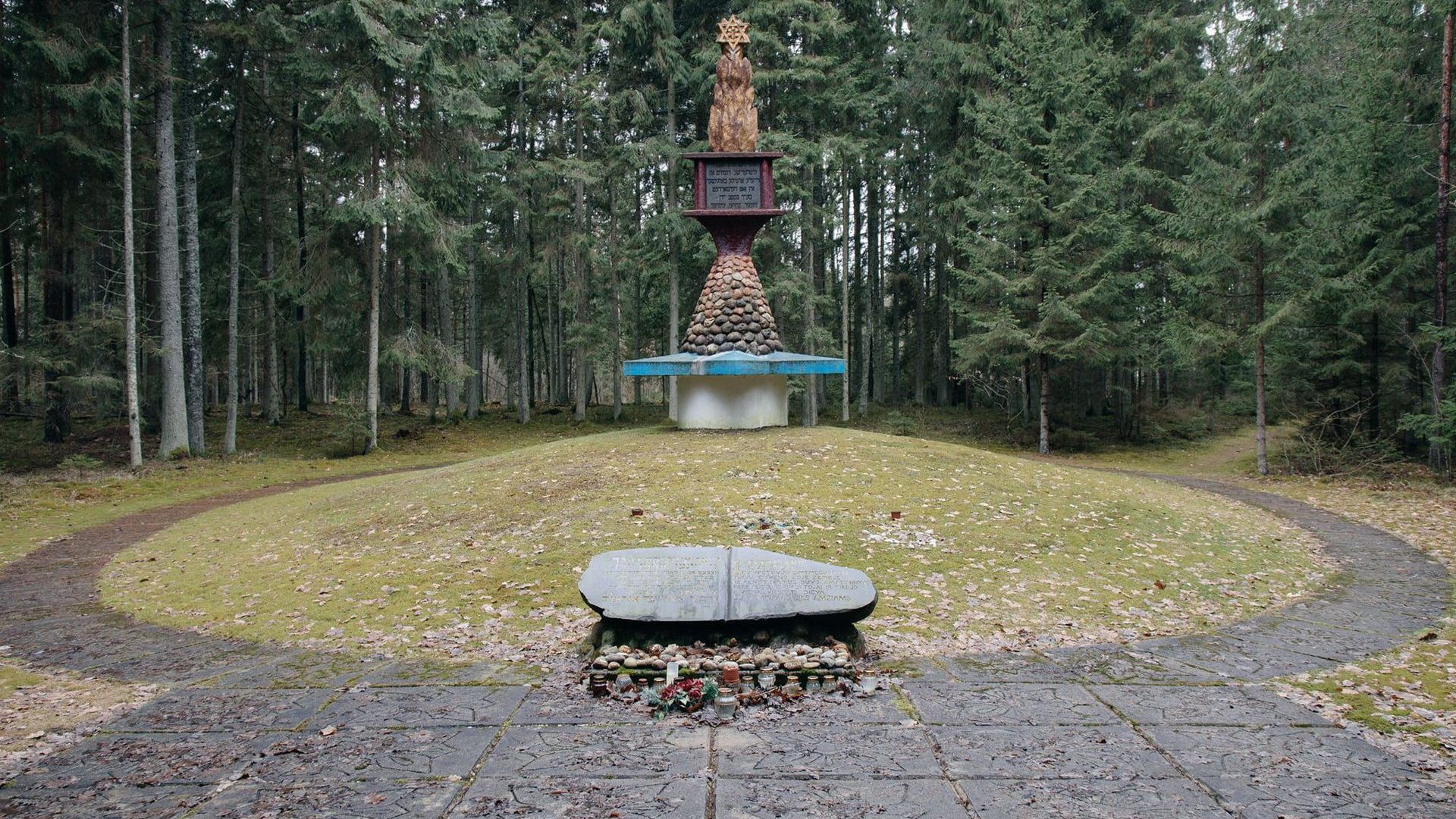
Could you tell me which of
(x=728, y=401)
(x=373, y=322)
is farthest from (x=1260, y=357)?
(x=373, y=322)

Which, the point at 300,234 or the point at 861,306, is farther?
the point at 861,306

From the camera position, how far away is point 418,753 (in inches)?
157

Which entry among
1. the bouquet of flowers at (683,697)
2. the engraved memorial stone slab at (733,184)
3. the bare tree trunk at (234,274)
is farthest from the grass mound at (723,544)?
the bare tree trunk at (234,274)

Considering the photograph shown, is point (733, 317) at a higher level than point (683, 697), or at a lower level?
higher

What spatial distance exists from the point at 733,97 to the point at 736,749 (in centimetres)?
1374

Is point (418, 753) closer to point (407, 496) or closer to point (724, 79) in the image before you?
point (407, 496)

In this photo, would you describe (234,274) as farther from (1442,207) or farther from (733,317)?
(1442,207)

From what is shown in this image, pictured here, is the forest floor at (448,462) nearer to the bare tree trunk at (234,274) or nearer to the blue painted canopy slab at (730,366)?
the bare tree trunk at (234,274)

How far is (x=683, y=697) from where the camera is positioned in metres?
4.51

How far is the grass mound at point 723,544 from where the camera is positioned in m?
6.42

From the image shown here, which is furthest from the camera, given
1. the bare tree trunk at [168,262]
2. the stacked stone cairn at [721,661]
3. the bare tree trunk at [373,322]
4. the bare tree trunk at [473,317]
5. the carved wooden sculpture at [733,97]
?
the bare tree trunk at [473,317]

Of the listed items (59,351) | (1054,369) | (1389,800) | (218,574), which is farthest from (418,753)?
(1054,369)

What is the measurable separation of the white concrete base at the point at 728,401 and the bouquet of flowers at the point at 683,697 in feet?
31.4

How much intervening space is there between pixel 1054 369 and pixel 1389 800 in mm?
19227
